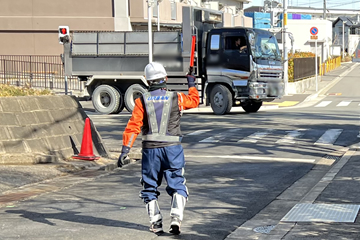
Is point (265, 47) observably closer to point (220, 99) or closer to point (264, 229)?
point (220, 99)

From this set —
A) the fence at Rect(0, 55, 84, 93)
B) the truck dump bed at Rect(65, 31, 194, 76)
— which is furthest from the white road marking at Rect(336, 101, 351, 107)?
the fence at Rect(0, 55, 84, 93)

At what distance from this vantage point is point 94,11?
136 feet

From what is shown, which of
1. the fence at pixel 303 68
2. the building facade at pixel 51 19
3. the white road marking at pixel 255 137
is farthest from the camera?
the building facade at pixel 51 19

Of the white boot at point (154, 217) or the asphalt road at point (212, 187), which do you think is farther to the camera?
the asphalt road at point (212, 187)

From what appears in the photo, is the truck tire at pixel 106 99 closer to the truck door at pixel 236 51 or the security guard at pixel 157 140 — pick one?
the truck door at pixel 236 51

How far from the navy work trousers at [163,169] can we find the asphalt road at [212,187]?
48cm

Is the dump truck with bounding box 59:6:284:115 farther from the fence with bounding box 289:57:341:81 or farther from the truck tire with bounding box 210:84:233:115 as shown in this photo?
the fence with bounding box 289:57:341:81

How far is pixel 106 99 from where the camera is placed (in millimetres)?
26156

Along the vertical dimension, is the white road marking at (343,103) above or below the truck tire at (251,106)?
below

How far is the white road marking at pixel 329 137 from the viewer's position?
16.5m

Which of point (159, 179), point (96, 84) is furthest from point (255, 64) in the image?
point (159, 179)

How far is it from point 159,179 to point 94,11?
3548cm

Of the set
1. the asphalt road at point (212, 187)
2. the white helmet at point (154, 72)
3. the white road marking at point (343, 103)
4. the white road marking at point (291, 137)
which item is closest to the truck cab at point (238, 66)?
the asphalt road at point (212, 187)

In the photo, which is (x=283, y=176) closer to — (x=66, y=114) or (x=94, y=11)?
(x=66, y=114)
